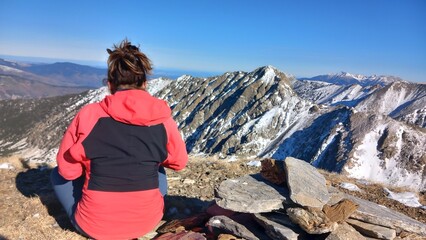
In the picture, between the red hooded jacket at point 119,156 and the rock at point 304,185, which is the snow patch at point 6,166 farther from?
the rock at point 304,185

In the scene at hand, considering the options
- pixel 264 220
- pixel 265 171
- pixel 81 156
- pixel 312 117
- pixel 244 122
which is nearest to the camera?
pixel 81 156

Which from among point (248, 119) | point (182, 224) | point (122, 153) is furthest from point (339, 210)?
point (248, 119)

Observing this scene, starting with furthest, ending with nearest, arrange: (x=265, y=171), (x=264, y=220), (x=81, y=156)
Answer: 1. (x=265, y=171)
2. (x=264, y=220)
3. (x=81, y=156)

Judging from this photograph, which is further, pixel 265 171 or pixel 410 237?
pixel 265 171

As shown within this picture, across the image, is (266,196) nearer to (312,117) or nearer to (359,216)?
(359,216)

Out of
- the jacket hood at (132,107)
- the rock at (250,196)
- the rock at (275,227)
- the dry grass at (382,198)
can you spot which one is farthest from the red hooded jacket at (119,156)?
the dry grass at (382,198)

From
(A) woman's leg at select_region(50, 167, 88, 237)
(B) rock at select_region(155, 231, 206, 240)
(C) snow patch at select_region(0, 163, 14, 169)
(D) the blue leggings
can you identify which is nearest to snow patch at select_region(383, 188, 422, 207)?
(B) rock at select_region(155, 231, 206, 240)

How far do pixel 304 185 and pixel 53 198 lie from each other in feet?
21.6

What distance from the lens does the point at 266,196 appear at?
7543 mm

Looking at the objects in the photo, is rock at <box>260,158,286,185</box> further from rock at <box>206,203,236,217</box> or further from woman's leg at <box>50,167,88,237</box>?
woman's leg at <box>50,167,88,237</box>

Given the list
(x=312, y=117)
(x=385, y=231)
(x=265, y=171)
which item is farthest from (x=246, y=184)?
(x=312, y=117)

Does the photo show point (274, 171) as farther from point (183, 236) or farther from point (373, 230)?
point (183, 236)

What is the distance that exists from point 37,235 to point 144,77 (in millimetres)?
4294

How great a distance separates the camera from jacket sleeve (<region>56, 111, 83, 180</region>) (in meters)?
5.71
